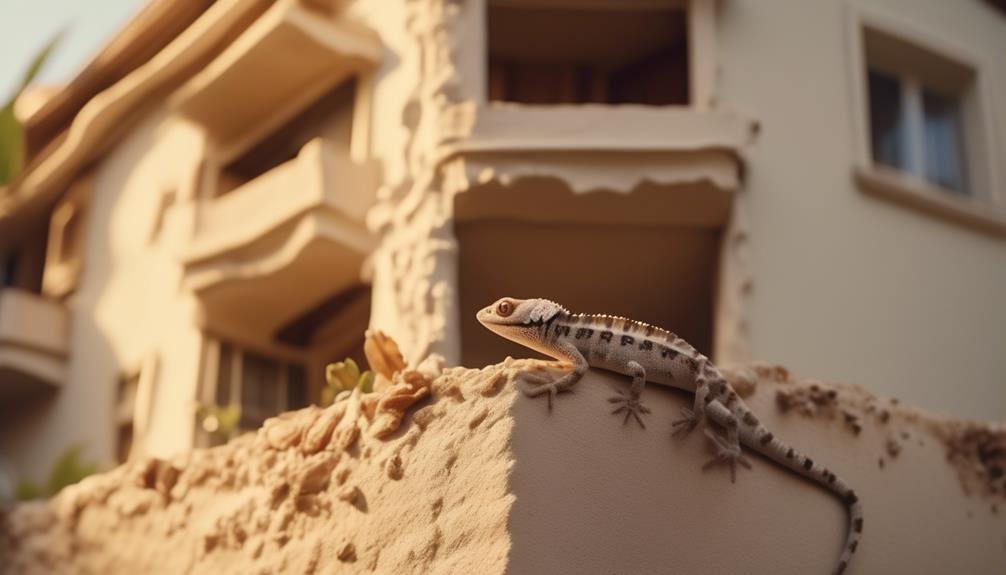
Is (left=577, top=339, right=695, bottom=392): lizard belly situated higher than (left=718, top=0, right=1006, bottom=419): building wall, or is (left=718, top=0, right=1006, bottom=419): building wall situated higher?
(left=718, top=0, right=1006, bottom=419): building wall

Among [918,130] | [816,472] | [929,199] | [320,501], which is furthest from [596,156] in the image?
[320,501]

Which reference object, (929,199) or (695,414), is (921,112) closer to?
(929,199)

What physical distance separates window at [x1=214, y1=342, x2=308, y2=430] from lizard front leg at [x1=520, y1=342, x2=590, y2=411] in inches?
371

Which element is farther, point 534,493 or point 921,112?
point 921,112

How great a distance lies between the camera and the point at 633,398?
7289 millimetres

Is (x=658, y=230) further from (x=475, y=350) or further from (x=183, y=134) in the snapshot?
(x=183, y=134)

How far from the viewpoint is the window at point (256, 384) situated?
1638 centimetres

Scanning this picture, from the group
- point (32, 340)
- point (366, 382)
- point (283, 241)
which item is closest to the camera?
point (366, 382)

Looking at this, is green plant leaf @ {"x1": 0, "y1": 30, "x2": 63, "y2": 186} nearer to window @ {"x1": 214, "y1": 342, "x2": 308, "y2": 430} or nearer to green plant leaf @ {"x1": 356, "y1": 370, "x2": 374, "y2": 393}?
window @ {"x1": 214, "y1": 342, "x2": 308, "y2": 430}

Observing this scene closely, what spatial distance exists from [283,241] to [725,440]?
8.47m

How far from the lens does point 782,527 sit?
7.95m

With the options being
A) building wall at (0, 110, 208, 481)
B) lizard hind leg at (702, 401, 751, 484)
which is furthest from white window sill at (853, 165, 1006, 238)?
building wall at (0, 110, 208, 481)

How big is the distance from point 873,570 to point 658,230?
580 cm

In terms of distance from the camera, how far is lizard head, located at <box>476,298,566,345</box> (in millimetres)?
7496
